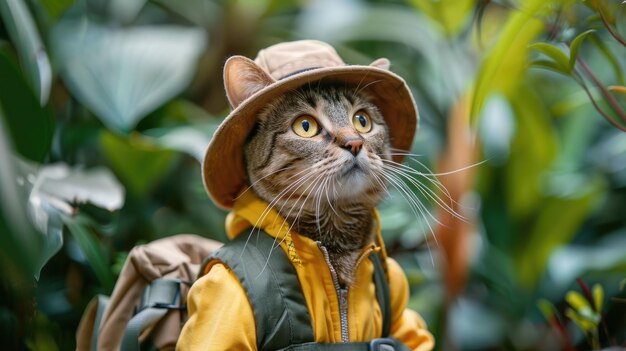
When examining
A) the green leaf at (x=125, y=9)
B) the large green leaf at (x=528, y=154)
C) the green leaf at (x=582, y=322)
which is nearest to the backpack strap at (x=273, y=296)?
the green leaf at (x=582, y=322)

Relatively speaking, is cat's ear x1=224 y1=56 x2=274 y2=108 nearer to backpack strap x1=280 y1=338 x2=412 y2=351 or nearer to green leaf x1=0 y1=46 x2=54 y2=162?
backpack strap x1=280 y1=338 x2=412 y2=351

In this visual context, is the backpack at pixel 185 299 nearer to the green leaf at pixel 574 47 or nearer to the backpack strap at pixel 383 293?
the backpack strap at pixel 383 293

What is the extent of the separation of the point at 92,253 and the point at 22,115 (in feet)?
0.82

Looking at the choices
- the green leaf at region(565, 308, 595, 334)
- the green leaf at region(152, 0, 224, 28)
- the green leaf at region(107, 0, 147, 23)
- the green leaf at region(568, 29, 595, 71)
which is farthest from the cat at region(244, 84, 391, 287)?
the green leaf at region(152, 0, 224, 28)

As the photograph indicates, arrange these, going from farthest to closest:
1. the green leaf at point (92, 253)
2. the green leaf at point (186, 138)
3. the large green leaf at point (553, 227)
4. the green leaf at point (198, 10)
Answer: the green leaf at point (198, 10) < the large green leaf at point (553, 227) < the green leaf at point (186, 138) < the green leaf at point (92, 253)

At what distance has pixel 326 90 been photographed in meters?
0.76

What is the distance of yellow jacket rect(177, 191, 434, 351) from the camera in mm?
683

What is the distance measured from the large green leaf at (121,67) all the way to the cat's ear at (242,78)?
1.76 ft

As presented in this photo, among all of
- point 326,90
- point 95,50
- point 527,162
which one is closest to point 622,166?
point 527,162

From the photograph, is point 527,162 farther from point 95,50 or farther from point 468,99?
point 95,50

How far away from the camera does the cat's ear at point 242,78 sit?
728mm

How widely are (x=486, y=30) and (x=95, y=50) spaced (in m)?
0.93

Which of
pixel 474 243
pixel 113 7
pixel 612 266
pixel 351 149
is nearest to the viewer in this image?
pixel 351 149

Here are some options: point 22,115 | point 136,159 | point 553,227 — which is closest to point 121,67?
point 136,159
